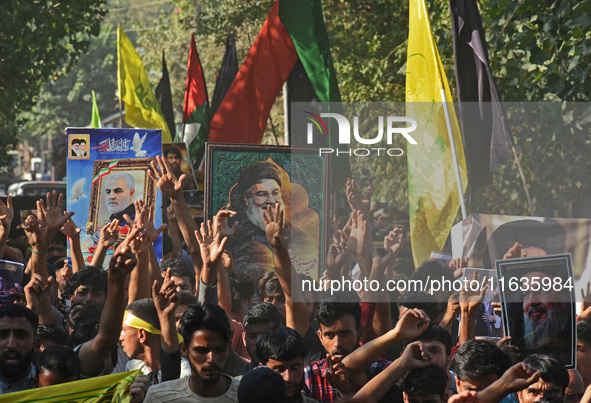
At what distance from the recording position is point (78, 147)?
8.03 metres

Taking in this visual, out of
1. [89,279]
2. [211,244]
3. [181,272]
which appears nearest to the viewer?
[211,244]

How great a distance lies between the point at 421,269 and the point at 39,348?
233cm

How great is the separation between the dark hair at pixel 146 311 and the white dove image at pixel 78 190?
257 centimetres

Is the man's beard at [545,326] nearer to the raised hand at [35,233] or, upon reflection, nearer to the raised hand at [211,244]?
the raised hand at [211,244]

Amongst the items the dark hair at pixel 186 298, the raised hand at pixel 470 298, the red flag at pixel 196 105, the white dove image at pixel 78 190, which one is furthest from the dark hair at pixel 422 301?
the red flag at pixel 196 105

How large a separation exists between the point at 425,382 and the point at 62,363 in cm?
159

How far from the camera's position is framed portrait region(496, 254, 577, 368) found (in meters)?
5.27

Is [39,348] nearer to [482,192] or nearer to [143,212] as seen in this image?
[143,212]

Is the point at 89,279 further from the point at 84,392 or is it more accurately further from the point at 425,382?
the point at 425,382

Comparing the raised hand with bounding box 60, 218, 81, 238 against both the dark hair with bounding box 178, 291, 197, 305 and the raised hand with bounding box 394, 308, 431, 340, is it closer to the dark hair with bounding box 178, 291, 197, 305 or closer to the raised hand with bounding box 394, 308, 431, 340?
the dark hair with bounding box 178, 291, 197, 305

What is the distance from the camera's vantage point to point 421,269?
6.26 m

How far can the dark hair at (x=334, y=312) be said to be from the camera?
5.09 m

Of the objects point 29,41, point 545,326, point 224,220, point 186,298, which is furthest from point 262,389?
point 29,41

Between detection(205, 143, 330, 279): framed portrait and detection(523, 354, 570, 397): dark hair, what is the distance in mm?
2439
